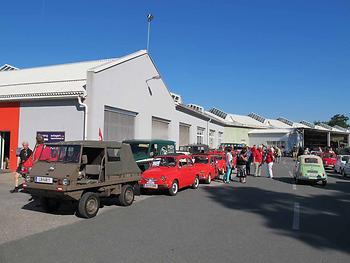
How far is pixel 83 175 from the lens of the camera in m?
9.53

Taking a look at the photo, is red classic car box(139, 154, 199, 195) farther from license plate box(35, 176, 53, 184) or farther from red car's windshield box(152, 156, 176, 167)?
license plate box(35, 176, 53, 184)

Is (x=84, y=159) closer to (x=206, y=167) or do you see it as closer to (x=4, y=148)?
(x=206, y=167)

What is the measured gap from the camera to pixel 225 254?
19.7 ft

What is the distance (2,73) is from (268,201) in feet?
74.3

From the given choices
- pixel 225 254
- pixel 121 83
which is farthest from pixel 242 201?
pixel 121 83

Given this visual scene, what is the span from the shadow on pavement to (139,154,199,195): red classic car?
106 centimetres

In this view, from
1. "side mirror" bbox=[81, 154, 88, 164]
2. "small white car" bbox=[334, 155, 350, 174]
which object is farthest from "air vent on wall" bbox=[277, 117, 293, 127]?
"side mirror" bbox=[81, 154, 88, 164]

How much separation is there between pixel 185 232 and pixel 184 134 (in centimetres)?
2417

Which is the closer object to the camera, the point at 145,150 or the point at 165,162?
the point at 165,162

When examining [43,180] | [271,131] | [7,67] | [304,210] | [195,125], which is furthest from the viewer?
[271,131]

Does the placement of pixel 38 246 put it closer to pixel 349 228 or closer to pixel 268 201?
pixel 349 228

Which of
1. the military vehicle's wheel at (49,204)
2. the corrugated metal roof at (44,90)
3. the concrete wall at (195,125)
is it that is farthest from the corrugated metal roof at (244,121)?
the military vehicle's wheel at (49,204)

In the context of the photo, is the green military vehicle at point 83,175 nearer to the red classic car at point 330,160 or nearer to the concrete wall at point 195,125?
the concrete wall at point 195,125

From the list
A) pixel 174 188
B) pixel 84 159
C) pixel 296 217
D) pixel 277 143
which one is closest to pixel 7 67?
pixel 174 188
